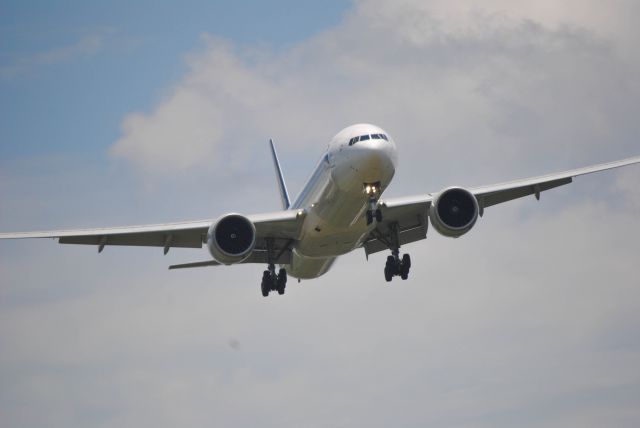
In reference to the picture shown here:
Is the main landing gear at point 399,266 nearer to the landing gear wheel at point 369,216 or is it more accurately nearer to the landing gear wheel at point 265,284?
the landing gear wheel at point 265,284

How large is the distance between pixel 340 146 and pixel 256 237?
20.8 feet

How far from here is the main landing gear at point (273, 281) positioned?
47.5 m

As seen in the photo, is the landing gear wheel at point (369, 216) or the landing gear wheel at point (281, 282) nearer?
the landing gear wheel at point (369, 216)

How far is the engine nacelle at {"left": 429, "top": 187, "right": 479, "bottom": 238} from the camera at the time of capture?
42969mm

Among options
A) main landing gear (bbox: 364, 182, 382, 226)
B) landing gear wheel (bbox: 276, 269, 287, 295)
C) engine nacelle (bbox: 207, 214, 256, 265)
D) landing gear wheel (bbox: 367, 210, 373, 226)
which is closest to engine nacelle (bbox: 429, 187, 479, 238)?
landing gear wheel (bbox: 367, 210, 373, 226)

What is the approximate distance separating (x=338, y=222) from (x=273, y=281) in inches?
246

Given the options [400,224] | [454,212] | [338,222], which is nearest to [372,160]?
[338,222]

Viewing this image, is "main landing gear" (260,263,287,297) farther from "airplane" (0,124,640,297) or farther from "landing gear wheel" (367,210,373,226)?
"landing gear wheel" (367,210,373,226)

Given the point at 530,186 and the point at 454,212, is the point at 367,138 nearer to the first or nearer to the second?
the point at 454,212

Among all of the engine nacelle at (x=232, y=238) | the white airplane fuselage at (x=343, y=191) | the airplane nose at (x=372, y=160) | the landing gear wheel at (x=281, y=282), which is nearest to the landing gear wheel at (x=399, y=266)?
the white airplane fuselage at (x=343, y=191)

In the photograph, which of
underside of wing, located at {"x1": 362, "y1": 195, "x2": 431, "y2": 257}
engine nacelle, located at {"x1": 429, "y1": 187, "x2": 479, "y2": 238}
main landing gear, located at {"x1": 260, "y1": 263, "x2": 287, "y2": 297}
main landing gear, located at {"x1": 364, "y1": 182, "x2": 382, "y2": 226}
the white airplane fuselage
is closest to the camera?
the white airplane fuselage

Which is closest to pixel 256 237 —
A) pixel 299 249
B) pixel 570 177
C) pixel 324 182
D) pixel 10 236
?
pixel 299 249

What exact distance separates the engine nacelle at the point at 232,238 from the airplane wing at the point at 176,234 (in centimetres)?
73

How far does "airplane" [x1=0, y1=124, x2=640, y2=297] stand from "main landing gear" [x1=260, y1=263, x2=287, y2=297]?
1.5 inches
